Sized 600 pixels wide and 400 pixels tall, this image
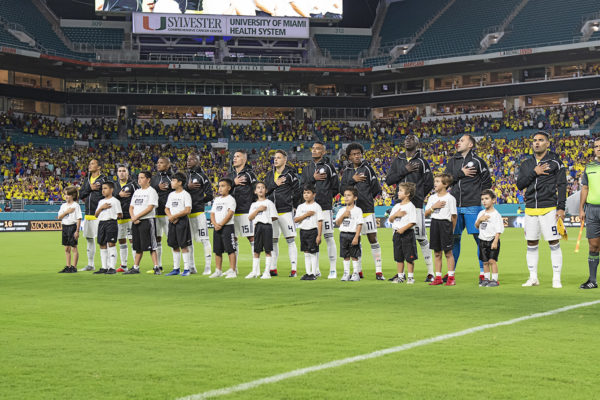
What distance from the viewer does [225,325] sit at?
→ 813 cm

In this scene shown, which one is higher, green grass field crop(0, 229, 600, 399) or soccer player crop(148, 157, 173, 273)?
soccer player crop(148, 157, 173, 273)

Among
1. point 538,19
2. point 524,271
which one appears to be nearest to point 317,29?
point 538,19

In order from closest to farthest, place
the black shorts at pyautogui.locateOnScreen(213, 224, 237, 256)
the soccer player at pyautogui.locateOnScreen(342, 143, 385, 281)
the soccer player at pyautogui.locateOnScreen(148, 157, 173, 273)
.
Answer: the soccer player at pyautogui.locateOnScreen(342, 143, 385, 281) → the black shorts at pyautogui.locateOnScreen(213, 224, 237, 256) → the soccer player at pyautogui.locateOnScreen(148, 157, 173, 273)

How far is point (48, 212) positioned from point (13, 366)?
36.5 metres

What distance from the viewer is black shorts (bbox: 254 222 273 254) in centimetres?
1398

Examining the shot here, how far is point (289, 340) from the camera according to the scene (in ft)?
23.3

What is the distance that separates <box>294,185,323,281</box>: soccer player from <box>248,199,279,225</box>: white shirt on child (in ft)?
1.63

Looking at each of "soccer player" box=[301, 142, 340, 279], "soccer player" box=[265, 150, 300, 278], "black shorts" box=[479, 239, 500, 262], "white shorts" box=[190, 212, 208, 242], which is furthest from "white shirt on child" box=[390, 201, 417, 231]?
"white shorts" box=[190, 212, 208, 242]

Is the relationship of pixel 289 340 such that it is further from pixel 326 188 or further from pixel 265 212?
pixel 326 188

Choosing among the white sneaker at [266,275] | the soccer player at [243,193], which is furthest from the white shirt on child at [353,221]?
the soccer player at [243,193]

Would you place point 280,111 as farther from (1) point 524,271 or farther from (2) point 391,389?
(2) point 391,389

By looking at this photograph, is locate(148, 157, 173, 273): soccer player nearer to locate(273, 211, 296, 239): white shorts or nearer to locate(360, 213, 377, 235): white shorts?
locate(273, 211, 296, 239): white shorts

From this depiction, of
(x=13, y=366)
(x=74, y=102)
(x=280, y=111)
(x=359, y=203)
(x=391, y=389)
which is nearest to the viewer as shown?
(x=391, y=389)

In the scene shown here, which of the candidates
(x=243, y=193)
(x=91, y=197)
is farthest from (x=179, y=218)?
(x=91, y=197)
